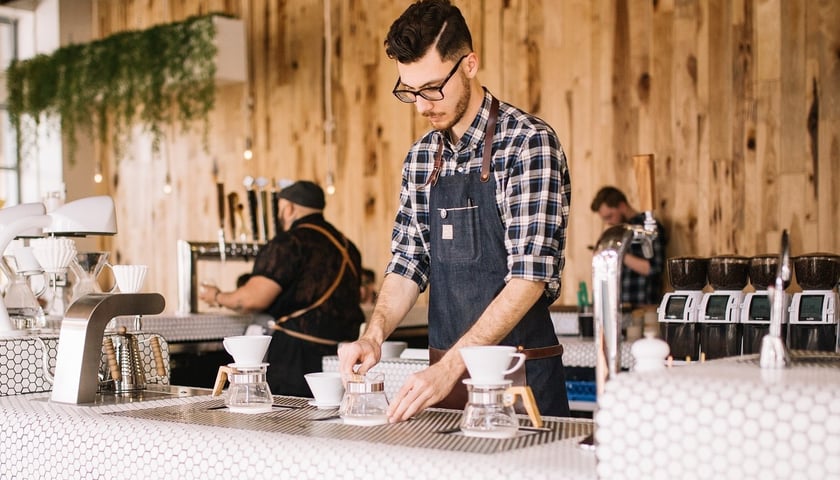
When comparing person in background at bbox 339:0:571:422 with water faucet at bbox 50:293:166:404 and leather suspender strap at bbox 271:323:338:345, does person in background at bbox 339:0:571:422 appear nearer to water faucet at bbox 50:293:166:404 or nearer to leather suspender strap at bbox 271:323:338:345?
water faucet at bbox 50:293:166:404

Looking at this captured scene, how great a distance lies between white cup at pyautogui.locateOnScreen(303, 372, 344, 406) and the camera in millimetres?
2195

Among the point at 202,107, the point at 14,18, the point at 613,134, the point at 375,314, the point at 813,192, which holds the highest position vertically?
the point at 14,18

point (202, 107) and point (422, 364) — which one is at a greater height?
point (202, 107)

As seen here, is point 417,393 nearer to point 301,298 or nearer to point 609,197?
point 301,298

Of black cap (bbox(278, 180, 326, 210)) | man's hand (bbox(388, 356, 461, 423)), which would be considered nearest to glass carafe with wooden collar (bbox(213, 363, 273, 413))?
man's hand (bbox(388, 356, 461, 423))

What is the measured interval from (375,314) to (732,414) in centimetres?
134

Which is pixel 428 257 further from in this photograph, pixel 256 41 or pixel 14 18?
pixel 14 18

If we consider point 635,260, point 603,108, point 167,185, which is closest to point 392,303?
point 635,260

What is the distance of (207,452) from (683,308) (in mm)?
1713

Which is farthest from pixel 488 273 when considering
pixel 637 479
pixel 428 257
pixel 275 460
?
pixel 637 479

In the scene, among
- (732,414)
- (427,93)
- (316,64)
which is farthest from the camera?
(316,64)

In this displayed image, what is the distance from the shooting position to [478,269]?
2.56 m

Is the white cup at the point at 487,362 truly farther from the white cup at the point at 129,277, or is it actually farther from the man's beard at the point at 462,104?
the white cup at the point at 129,277

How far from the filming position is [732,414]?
1.35m
